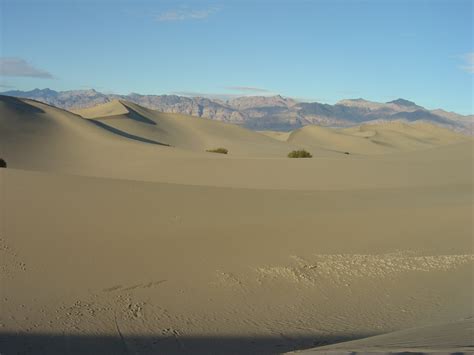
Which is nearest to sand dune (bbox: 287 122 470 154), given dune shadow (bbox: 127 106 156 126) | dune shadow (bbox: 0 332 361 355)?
dune shadow (bbox: 127 106 156 126)

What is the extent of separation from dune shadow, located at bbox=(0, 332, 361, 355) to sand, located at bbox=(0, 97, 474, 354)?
0.02 meters

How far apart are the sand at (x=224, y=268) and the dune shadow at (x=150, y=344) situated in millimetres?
23

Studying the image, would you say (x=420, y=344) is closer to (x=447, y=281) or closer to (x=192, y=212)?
(x=447, y=281)

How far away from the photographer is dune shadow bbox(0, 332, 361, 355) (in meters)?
5.64

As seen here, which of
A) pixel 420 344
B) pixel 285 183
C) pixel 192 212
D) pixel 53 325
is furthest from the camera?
pixel 285 183

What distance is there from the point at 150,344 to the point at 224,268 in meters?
2.62

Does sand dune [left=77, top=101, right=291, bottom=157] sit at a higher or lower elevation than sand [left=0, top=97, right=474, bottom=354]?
lower

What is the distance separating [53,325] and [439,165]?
94.9 ft

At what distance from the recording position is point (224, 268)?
8312mm

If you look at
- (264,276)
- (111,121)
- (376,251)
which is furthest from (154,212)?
(111,121)

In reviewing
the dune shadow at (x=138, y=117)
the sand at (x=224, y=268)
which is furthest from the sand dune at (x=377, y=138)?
the sand at (x=224, y=268)

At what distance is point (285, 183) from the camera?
23781 millimetres

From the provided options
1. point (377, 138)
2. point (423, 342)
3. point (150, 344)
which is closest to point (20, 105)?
point (150, 344)

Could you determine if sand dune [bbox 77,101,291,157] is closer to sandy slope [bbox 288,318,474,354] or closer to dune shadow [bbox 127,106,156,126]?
dune shadow [bbox 127,106,156,126]
